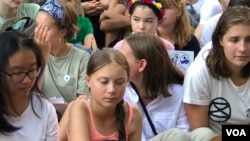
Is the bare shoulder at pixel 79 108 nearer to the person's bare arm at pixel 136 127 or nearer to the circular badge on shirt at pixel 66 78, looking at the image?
the person's bare arm at pixel 136 127

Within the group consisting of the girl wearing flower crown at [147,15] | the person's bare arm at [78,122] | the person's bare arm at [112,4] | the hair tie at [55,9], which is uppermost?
the hair tie at [55,9]

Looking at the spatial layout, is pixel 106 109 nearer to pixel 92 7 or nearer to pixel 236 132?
pixel 236 132

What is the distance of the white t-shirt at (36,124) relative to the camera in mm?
2268

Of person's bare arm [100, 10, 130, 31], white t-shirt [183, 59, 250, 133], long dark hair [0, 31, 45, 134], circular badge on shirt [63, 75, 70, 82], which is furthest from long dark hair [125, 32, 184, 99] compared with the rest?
person's bare arm [100, 10, 130, 31]

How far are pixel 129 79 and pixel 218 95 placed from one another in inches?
19.1

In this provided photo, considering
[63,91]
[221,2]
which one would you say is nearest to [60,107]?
[63,91]

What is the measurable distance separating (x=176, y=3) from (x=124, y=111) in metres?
1.51

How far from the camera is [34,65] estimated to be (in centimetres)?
223

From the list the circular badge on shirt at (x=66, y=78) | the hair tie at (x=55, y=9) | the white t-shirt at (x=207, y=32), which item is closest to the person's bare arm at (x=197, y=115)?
the circular badge on shirt at (x=66, y=78)

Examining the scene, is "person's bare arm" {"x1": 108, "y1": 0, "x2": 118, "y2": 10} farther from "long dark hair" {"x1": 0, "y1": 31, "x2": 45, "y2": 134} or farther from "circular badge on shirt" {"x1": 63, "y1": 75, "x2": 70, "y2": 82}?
"long dark hair" {"x1": 0, "y1": 31, "x2": 45, "y2": 134}

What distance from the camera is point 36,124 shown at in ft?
7.64

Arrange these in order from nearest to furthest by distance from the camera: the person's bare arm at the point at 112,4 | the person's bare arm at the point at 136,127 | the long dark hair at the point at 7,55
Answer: the long dark hair at the point at 7,55 < the person's bare arm at the point at 136,127 < the person's bare arm at the point at 112,4

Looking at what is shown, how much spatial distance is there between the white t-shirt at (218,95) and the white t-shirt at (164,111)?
71 millimetres

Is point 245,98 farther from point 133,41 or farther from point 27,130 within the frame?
point 27,130
